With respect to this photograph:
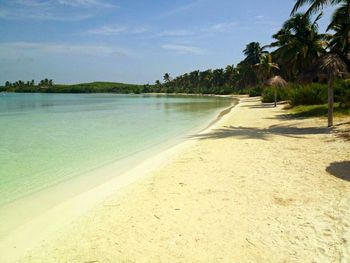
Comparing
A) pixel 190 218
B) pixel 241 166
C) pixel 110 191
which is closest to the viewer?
pixel 190 218

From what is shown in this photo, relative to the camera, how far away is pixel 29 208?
21.3 ft

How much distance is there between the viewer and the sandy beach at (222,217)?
418 cm

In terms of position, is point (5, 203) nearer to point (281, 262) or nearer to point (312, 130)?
point (281, 262)

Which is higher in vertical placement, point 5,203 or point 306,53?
point 306,53

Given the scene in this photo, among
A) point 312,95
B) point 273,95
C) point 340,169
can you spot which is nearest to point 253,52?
point 273,95

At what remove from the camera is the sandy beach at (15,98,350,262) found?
4180mm

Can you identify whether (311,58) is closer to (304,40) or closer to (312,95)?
(304,40)

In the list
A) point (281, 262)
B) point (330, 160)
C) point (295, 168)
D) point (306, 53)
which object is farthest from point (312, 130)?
point (306, 53)

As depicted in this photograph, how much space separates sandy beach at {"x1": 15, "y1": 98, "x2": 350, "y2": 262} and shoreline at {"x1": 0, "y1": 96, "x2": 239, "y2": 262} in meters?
0.21

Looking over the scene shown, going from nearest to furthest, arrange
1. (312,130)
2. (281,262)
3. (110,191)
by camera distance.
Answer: (281,262) < (110,191) < (312,130)

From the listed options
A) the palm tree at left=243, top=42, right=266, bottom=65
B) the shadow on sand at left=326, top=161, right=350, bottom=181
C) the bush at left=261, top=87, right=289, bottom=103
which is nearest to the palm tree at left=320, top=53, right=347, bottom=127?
the shadow on sand at left=326, top=161, right=350, bottom=181

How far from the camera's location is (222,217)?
5.25 m

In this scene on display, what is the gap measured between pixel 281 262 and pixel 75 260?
2.52m

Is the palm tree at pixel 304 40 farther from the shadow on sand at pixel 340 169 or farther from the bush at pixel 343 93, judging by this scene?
the shadow on sand at pixel 340 169
